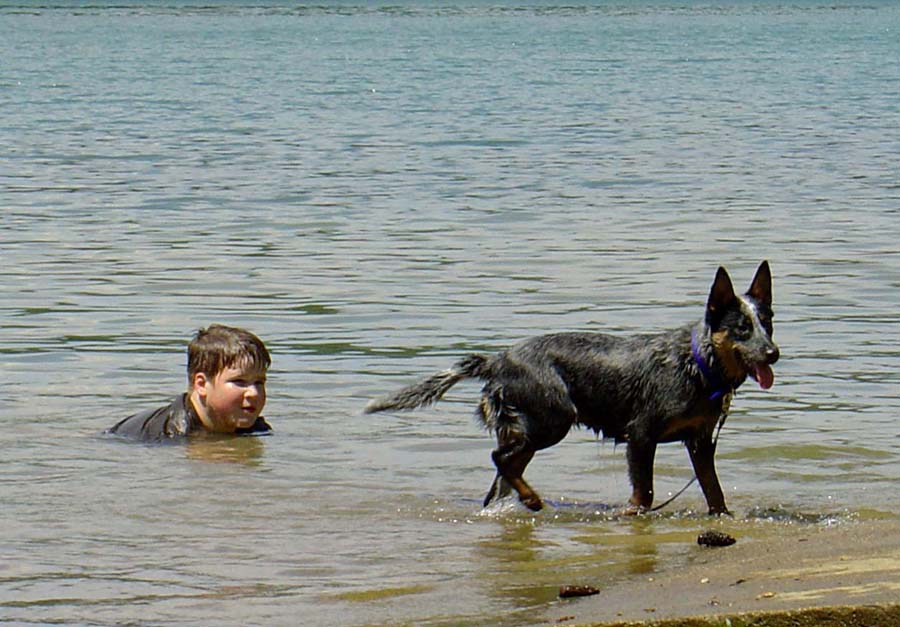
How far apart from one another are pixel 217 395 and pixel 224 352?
361 mm

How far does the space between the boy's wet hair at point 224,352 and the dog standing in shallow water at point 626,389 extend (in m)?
1.89

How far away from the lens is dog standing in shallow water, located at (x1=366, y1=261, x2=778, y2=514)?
830cm

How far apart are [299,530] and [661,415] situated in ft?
5.20

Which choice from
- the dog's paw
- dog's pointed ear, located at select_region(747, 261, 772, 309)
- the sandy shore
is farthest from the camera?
the dog's paw

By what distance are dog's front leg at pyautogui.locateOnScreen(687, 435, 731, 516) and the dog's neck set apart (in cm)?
26

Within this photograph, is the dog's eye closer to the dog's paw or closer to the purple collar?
the purple collar

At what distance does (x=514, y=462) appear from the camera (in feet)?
28.2

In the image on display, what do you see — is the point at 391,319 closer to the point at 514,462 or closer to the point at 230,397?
the point at 230,397

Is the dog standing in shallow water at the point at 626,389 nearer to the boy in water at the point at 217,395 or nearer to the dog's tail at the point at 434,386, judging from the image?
the dog's tail at the point at 434,386

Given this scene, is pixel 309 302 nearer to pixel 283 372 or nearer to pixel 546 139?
pixel 283 372

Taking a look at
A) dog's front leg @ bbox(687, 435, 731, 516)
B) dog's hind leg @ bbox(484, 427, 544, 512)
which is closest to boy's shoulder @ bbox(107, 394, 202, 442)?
dog's hind leg @ bbox(484, 427, 544, 512)

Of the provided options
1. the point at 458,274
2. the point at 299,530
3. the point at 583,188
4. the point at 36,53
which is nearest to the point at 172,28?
the point at 36,53

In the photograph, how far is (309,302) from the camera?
48.7 ft

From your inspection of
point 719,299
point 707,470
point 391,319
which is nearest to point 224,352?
point 707,470
